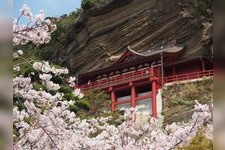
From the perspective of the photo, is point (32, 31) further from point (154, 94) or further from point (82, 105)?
point (154, 94)

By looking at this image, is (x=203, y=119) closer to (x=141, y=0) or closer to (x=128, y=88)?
(x=128, y=88)

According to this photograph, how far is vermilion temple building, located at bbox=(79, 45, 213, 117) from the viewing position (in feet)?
74.3

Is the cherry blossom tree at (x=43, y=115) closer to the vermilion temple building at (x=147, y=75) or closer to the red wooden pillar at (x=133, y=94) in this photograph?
the vermilion temple building at (x=147, y=75)

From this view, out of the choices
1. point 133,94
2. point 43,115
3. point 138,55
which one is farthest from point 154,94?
point 43,115

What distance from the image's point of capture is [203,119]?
18.6ft

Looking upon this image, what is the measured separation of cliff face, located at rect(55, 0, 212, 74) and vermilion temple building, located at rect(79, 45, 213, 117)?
63 centimetres

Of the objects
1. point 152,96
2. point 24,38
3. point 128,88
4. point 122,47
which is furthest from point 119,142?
point 122,47

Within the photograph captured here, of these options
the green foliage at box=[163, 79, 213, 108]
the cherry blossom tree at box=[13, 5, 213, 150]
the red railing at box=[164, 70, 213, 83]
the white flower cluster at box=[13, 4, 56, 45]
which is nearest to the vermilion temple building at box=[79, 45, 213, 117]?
the red railing at box=[164, 70, 213, 83]

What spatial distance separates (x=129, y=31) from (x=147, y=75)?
4.60 metres

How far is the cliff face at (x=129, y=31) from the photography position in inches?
952

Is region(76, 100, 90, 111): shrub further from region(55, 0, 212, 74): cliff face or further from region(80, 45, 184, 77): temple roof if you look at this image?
region(55, 0, 212, 74): cliff face

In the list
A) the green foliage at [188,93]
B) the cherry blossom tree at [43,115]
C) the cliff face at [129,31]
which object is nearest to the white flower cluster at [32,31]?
the cherry blossom tree at [43,115]

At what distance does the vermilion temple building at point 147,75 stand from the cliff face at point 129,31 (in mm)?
626

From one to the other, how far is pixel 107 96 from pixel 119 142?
16.2 m
